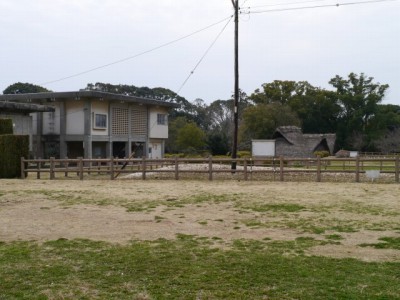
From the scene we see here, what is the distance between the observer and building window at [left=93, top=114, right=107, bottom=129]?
3027cm

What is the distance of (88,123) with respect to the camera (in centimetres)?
2967

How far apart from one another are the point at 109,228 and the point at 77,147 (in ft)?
86.8

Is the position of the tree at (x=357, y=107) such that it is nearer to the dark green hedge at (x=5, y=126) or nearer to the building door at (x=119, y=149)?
the building door at (x=119, y=149)

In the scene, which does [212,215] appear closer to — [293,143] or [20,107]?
[20,107]

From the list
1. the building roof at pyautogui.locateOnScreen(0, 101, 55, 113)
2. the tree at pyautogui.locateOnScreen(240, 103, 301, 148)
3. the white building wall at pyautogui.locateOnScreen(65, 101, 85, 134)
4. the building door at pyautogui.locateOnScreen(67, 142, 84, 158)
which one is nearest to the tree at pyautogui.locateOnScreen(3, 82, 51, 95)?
the tree at pyautogui.locateOnScreen(240, 103, 301, 148)

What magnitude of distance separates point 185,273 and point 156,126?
1228 inches

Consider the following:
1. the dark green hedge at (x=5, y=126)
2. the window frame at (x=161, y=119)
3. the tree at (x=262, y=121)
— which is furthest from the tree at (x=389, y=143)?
the dark green hedge at (x=5, y=126)

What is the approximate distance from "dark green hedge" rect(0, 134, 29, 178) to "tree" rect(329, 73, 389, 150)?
147 feet

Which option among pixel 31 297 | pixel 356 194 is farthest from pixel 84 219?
pixel 356 194

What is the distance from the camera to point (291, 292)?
4.33 m

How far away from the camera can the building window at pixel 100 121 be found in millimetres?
30266

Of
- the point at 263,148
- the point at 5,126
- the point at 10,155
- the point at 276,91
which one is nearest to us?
the point at 10,155

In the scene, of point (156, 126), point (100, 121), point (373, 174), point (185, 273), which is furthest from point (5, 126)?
point (185, 273)

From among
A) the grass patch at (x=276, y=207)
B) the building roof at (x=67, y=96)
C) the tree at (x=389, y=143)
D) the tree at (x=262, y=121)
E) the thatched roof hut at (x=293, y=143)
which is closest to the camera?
the grass patch at (x=276, y=207)
